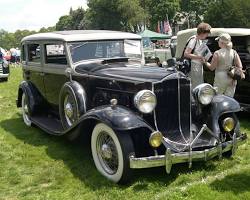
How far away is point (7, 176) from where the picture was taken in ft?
17.7

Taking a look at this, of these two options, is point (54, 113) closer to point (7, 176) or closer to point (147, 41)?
point (7, 176)

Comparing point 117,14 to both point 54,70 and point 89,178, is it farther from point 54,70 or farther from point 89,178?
point 89,178

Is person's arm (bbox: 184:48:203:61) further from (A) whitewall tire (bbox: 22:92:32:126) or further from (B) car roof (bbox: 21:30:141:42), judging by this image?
(A) whitewall tire (bbox: 22:92:32:126)

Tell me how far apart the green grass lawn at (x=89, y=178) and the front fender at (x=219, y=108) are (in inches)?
20.3

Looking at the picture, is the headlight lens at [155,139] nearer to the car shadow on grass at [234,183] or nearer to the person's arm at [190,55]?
the car shadow on grass at [234,183]

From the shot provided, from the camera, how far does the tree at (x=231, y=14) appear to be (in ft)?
161

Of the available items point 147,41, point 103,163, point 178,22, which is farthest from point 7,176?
point 178,22

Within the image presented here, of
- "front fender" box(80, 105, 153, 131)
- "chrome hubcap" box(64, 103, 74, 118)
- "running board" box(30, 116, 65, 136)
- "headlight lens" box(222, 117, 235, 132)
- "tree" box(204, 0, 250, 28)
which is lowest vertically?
"running board" box(30, 116, 65, 136)

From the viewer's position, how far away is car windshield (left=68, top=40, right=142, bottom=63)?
643 cm

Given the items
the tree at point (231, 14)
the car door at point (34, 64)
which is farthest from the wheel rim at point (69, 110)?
the tree at point (231, 14)

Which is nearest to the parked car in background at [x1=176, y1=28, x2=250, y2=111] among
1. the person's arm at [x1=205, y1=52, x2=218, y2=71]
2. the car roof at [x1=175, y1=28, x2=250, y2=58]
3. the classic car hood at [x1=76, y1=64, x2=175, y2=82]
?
the car roof at [x1=175, y1=28, x2=250, y2=58]

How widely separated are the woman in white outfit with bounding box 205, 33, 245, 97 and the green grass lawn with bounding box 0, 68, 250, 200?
46.7 inches

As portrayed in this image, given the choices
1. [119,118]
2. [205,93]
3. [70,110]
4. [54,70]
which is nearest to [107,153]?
[119,118]

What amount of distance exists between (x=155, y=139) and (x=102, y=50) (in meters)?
2.41
